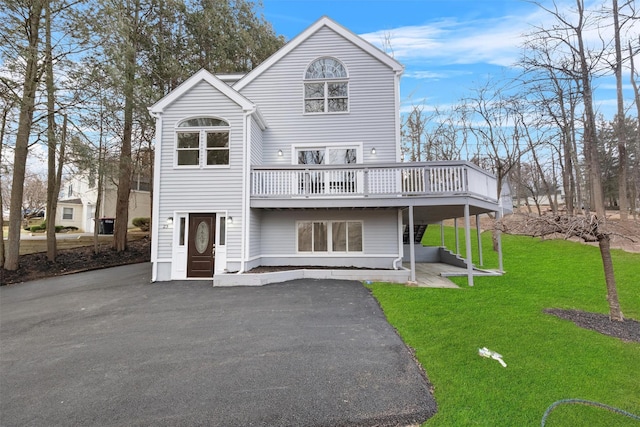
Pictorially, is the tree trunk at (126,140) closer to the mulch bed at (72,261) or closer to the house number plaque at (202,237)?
the mulch bed at (72,261)

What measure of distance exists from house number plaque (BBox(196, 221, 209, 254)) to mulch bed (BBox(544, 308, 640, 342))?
913cm

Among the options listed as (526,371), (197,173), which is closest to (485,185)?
(526,371)

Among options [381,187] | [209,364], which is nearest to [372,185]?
[381,187]

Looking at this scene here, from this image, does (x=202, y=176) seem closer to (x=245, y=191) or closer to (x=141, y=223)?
(x=245, y=191)

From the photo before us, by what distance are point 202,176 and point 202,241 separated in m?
2.12

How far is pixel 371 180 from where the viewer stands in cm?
930

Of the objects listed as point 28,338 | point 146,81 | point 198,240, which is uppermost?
point 146,81

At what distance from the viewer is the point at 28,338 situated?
17.1 ft

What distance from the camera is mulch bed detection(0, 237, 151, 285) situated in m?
11.2

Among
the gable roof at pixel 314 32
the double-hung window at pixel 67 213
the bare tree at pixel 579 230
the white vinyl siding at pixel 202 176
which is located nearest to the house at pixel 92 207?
the double-hung window at pixel 67 213

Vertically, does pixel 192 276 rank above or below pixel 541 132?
below

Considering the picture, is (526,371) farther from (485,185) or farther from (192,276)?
(192,276)

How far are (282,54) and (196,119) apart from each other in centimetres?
437

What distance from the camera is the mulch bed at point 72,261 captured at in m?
11.2
